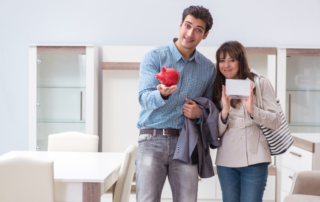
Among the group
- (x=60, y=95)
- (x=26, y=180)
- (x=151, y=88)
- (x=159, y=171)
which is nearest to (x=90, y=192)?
(x=26, y=180)

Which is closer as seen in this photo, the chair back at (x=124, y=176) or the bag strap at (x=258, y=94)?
the bag strap at (x=258, y=94)

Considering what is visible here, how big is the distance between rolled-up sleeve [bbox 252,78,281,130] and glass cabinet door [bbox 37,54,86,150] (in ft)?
6.54

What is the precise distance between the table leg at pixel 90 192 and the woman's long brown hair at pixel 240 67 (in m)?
0.79

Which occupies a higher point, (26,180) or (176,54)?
(176,54)

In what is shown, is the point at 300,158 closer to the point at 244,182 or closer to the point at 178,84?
the point at 244,182

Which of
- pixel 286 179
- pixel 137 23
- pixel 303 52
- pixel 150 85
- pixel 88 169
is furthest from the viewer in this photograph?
pixel 137 23

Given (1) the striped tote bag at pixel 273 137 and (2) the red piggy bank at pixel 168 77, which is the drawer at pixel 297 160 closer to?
(1) the striped tote bag at pixel 273 137

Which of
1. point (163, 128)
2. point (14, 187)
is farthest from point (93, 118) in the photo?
point (163, 128)

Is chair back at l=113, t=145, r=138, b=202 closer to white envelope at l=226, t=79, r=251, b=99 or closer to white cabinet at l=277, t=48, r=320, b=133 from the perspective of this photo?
white envelope at l=226, t=79, r=251, b=99

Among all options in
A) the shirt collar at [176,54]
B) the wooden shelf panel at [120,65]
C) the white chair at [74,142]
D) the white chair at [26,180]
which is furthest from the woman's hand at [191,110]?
the wooden shelf panel at [120,65]

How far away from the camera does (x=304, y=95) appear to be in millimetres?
2982

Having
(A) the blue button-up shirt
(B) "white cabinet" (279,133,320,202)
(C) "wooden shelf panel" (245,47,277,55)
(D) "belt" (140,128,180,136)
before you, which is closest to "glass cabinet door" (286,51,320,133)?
(C) "wooden shelf panel" (245,47,277,55)

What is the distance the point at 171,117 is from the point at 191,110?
10 centimetres

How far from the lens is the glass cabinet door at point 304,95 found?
2947mm
